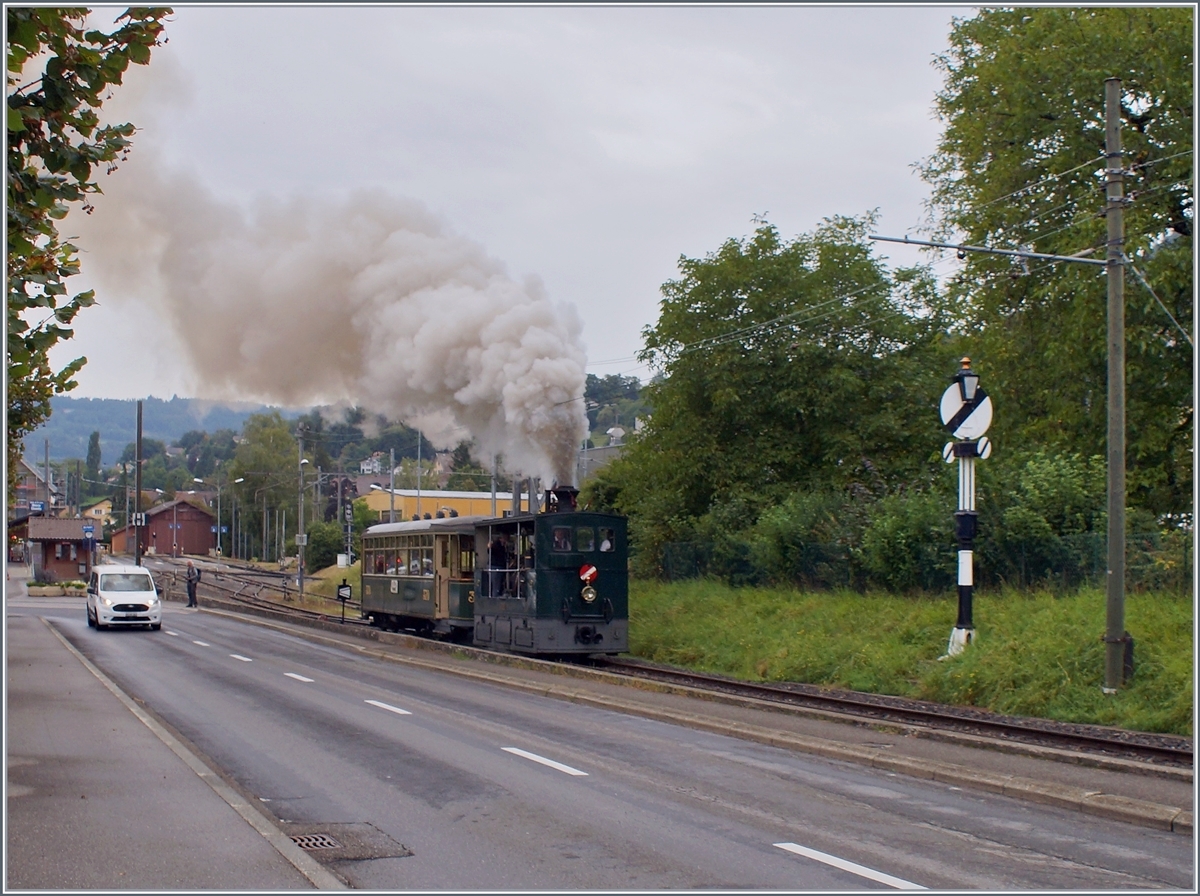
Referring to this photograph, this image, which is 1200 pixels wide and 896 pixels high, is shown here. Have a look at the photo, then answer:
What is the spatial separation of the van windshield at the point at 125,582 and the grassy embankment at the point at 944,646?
48.8 ft

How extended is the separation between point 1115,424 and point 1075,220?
10.4m

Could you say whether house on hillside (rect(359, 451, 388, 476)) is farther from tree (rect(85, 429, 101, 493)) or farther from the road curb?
the road curb

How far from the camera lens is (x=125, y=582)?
32562 mm

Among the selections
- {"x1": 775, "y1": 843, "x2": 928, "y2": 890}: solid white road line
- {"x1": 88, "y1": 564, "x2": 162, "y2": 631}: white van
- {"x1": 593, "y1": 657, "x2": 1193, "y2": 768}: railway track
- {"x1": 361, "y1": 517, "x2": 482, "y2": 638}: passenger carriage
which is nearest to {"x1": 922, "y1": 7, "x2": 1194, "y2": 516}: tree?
{"x1": 593, "y1": 657, "x2": 1193, "y2": 768}: railway track

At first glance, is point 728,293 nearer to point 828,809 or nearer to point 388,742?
point 388,742

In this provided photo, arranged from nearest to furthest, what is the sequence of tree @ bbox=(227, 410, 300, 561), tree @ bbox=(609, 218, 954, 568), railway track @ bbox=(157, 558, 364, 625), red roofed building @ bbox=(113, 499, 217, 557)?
tree @ bbox=(609, 218, 954, 568)
railway track @ bbox=(157, 558, 364, 625)
tree @ bbox=(227, 410, 300, 561)
red roofed building @ bbox=(113, 499, 217, 557)

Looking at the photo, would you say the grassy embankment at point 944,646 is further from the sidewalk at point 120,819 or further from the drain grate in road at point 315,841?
the sidewalk at point 120,819

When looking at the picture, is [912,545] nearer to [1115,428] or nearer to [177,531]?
[1115,428]

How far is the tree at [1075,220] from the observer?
23234 mm

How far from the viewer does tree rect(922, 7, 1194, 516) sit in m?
23.2

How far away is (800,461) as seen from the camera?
28297mm

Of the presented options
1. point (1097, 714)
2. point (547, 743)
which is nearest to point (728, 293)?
point (1097, 714)

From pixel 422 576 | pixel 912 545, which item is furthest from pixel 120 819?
pixel 422 576

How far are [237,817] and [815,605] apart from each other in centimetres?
1642
